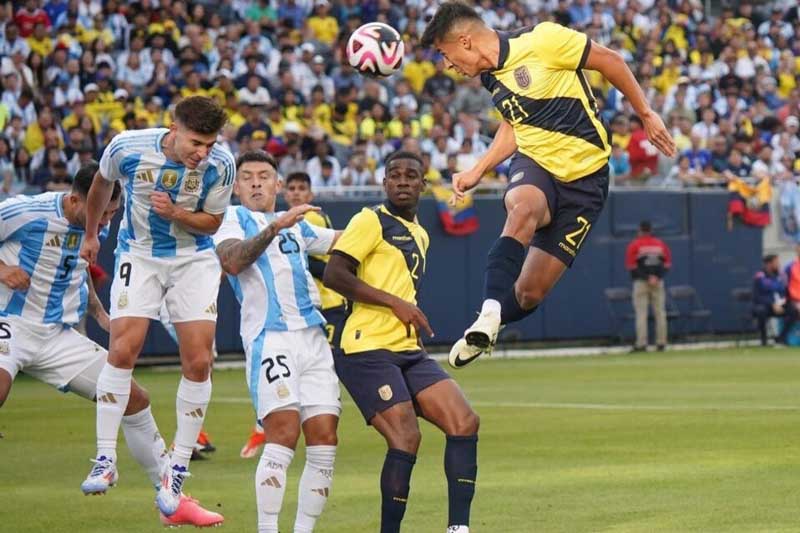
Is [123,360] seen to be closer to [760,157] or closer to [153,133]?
[153,133]

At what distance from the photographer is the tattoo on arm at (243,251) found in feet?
31.0

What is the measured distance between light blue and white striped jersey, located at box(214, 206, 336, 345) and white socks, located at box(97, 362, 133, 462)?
95cm

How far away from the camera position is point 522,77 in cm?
984

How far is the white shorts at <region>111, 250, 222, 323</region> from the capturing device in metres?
10.3

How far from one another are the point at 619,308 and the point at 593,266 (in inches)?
44.2

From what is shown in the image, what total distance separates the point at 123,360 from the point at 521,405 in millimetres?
9341

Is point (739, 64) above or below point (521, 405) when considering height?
above

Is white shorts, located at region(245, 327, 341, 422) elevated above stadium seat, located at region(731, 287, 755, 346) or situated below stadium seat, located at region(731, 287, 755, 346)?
above

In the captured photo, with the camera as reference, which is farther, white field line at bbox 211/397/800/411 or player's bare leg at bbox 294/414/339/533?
white field line at bbox 211/397/800/411

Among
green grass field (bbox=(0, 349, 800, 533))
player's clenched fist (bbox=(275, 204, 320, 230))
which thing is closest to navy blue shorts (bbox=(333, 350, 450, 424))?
player's clenched fist (bbox=(275, 204, 320, 230))

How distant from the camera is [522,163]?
9977 millimetres

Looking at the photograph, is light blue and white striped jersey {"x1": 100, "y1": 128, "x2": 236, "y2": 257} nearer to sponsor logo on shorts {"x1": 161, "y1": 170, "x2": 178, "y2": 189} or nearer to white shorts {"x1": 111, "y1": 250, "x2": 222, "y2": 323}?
sponsor logo on shorts {"x1": 161, "y1": 170, "x2": 178, "y2": 189}

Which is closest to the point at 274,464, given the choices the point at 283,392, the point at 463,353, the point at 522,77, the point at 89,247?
the point at 283,392

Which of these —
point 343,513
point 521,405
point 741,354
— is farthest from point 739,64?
point 343,513
